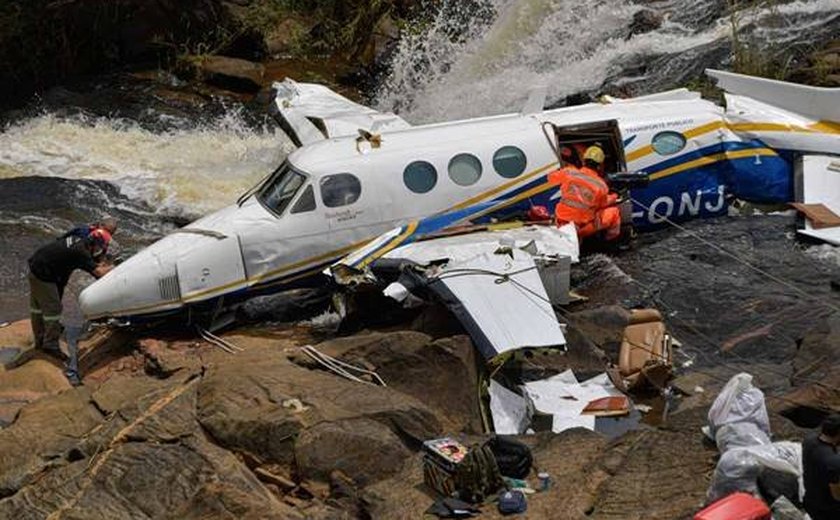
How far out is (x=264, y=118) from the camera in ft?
79.9

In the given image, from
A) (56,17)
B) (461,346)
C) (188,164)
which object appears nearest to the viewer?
(461,346)

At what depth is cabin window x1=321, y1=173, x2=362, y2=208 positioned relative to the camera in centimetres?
1444

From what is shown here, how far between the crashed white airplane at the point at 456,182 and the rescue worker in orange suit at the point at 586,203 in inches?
10.6

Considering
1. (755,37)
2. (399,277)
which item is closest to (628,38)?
(755,37)

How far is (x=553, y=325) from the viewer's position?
1198cm

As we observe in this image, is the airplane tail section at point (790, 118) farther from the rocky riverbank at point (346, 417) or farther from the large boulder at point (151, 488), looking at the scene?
the large boulder at point (151, 488)

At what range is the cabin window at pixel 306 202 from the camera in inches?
563

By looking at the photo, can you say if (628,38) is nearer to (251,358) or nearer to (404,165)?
(404,165)

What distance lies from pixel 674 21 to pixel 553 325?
14706 mm

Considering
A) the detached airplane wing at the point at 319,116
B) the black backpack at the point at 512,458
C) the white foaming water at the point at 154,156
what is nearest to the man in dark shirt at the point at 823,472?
the black backpack at the point at 512,458

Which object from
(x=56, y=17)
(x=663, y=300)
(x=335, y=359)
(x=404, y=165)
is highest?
(x=56, y=17)

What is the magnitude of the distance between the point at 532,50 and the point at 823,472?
61.0 feet

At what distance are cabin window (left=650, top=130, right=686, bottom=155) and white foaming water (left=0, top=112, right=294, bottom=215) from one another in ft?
25.9

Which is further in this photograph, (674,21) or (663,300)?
(674,21)
